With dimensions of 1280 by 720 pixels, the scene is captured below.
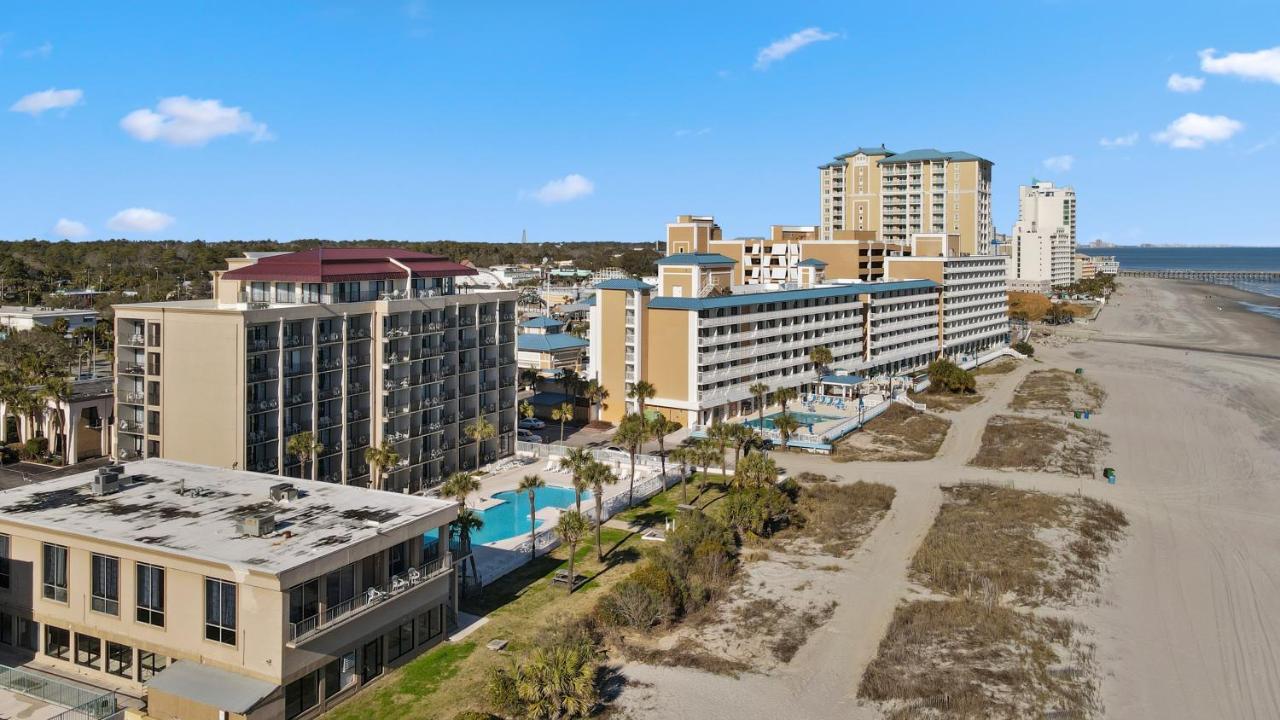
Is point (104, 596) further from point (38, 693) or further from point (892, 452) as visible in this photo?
point (892, 452)

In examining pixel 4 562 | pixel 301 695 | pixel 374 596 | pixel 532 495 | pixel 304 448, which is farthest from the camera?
pixel 304 448

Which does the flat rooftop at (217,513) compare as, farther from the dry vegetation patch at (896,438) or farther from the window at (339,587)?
the dry vegetation patch at (896,438)

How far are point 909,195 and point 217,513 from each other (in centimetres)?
14732

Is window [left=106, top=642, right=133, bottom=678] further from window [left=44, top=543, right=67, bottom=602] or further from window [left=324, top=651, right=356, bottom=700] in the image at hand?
window [left=324, top=651, right=356, bottom=700]

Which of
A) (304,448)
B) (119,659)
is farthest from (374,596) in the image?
(304,448)

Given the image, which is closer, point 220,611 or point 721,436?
point 220,611

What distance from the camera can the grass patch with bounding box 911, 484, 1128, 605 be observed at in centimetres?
4397

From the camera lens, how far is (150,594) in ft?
102

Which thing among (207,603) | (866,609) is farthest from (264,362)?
(866,609)

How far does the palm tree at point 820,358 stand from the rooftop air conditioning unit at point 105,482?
72179mm

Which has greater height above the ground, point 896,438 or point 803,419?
point 803,419

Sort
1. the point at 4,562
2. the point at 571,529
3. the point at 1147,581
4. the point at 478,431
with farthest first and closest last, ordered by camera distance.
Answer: the point at 478,431
the point at 1147,581
the point at 571,529
the point at 4,562

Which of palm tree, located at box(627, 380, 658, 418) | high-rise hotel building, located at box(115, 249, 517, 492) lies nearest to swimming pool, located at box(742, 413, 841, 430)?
palm tree, located at box(627, 380, 658, 418)

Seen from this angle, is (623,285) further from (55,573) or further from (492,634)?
(55,573)
